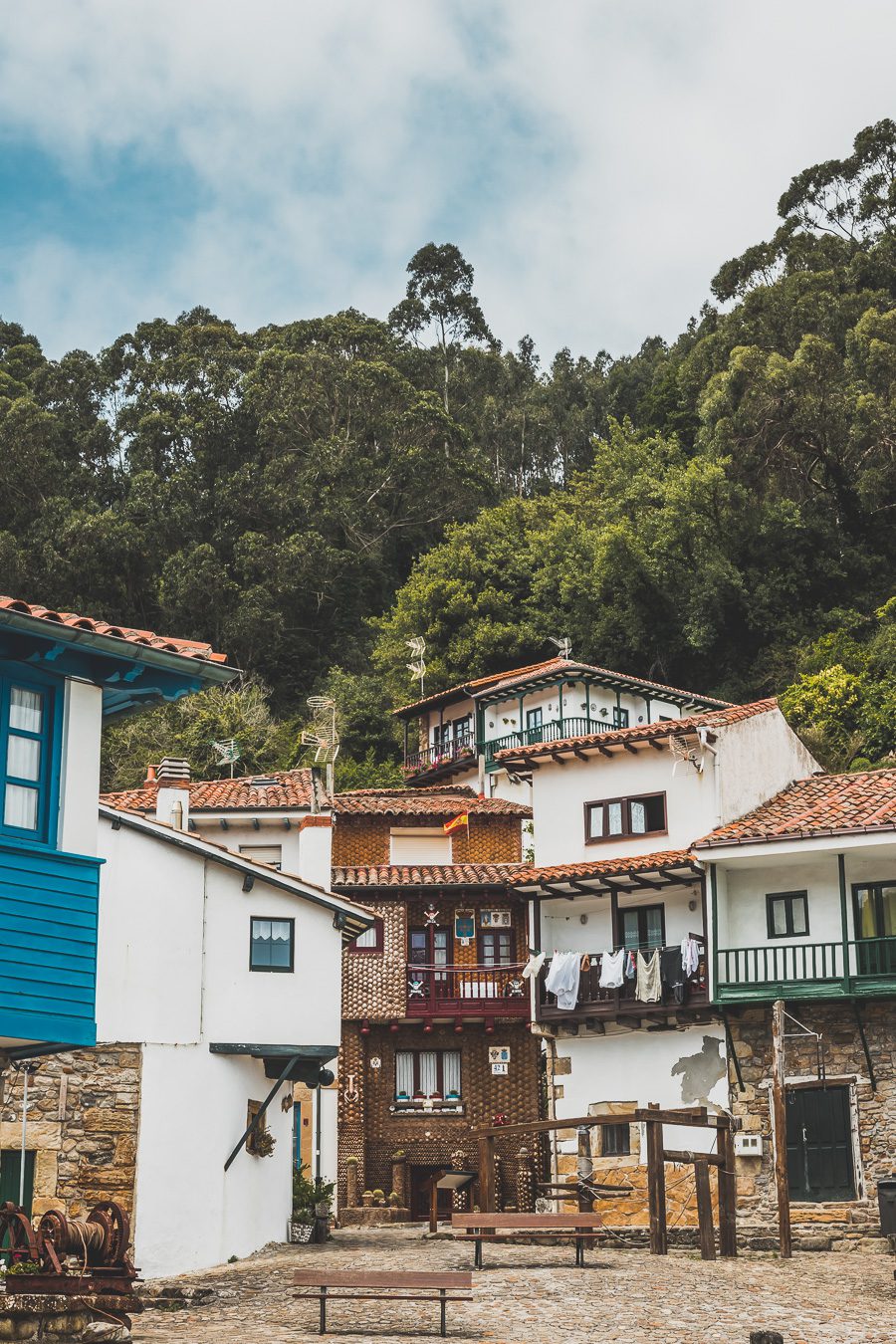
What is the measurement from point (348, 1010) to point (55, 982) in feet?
82.4

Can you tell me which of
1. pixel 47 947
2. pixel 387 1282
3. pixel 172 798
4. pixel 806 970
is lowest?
pixel 387 1282

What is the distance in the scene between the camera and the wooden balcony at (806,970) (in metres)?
30.8

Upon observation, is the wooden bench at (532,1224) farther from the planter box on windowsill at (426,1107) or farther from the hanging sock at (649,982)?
the planter box on windowsill at (426,1107)

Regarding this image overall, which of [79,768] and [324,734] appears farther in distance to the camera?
→ [324,734]

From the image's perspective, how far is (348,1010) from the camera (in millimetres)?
40906

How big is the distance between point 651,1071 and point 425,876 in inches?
381

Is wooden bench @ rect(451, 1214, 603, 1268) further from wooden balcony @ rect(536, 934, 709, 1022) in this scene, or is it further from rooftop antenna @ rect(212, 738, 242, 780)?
rooftop antenna @ rect(212, 738, 242, 780)

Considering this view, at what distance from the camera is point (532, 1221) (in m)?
23.5

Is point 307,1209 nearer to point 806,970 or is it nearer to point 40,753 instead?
point 806,970

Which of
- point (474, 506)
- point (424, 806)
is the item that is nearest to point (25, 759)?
point (424, 806)

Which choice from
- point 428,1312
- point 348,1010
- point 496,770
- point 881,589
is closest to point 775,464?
point 881,589

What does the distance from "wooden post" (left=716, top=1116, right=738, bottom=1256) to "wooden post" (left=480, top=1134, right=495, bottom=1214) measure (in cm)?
374

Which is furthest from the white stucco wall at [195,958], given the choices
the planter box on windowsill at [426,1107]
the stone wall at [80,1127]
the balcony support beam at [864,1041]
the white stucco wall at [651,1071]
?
the planter box on windowsill at [426,1107]

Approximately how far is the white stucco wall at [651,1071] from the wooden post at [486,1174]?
5.68 m
